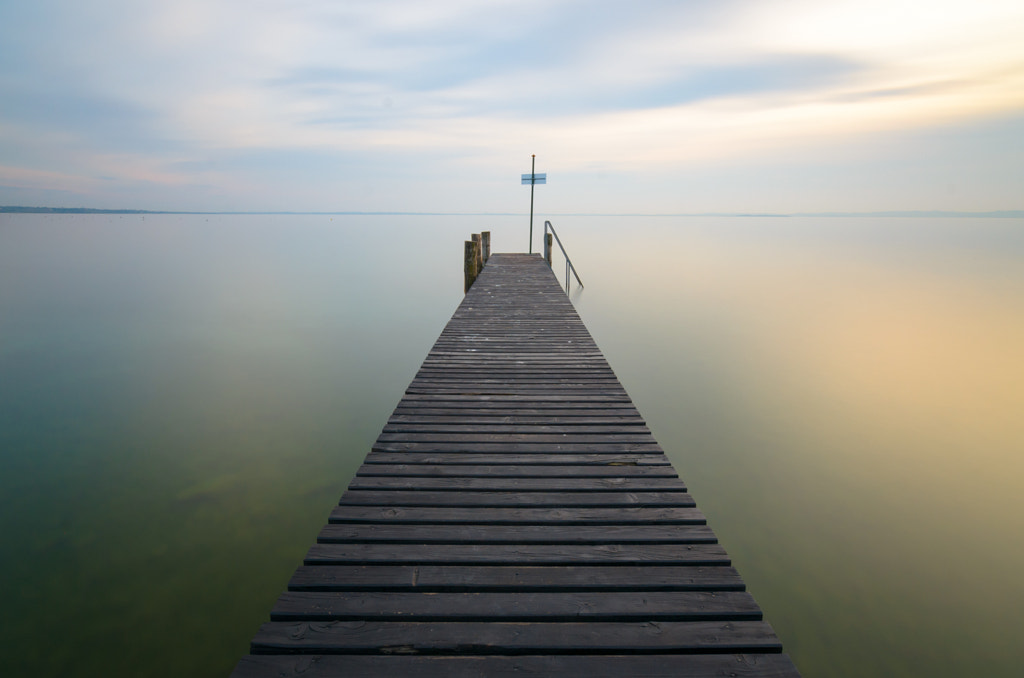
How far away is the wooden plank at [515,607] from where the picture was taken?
2.56 meters

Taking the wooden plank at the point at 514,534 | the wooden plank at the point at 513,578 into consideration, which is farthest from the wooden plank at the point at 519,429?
the wooden plank at the point at 513,578

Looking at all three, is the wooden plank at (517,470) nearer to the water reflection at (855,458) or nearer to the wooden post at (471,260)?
the water reflection at (855,458)

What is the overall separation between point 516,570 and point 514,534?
1.13 ft

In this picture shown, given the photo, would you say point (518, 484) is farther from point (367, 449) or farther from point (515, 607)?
point (367, 449)

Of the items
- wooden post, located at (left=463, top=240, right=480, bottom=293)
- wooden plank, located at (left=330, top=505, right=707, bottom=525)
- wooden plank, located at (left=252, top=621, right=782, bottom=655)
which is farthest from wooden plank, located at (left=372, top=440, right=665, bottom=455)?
wooden post, located at (left=463, top=240, right=480, bottom=293)

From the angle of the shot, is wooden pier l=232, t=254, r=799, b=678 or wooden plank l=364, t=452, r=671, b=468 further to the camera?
wooden plank l=364, t=452, r=671, b=468

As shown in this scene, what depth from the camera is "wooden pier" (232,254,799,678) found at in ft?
7.76

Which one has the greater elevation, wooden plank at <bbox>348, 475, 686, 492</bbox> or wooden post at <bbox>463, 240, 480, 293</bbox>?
wooden post at <bbox>463, 240, 480, 293</bbox>

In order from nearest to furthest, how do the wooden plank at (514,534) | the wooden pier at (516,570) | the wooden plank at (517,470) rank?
the wooden pier at (516,570)
the wooden plank at (514,534)
the wooden plank at (517,470)

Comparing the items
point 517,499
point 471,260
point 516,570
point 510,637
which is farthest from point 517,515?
point 471,260

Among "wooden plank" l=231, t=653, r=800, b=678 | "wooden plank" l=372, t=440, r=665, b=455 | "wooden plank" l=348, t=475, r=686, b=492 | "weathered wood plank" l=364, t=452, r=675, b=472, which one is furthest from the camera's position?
"wooden plank" l=372, t=440, r=665, b=455

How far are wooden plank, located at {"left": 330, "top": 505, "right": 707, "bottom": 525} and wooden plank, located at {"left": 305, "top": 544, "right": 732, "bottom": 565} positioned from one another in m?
0.23

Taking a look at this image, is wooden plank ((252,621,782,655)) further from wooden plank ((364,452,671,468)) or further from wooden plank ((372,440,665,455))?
wooden plank ((372,440,665,455))

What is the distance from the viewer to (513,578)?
9.22 ft
